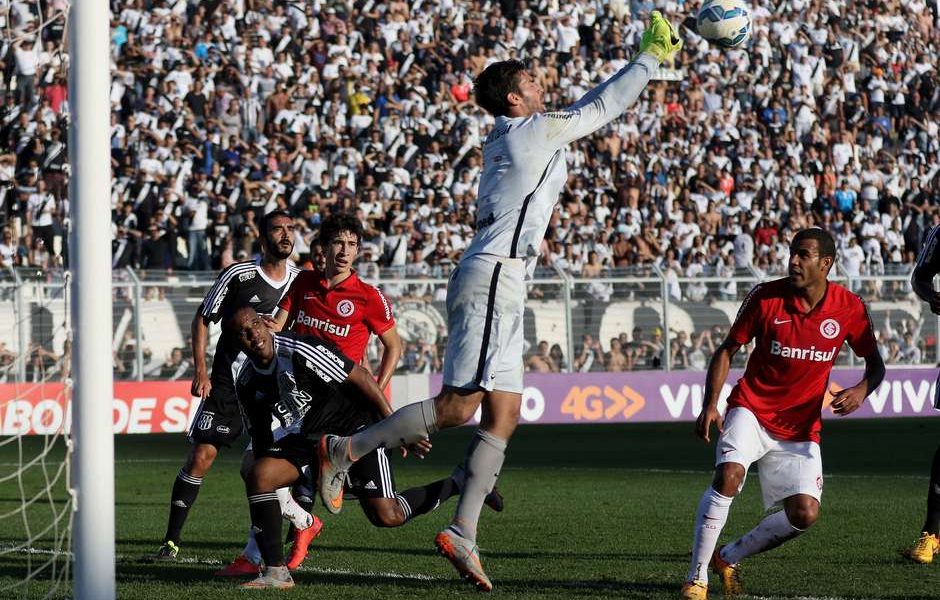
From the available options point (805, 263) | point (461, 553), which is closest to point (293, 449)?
point (461, 553)

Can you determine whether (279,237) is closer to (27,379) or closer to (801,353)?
(801,353)

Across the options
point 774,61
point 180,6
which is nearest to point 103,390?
point 180,6

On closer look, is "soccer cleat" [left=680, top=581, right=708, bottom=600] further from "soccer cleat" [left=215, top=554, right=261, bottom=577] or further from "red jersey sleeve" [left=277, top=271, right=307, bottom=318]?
"red jersey sleeve" [left=277, top=271, right=307, bottom=318]

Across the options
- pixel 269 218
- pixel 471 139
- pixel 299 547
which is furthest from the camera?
pixel 471 139

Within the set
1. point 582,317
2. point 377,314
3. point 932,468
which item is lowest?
point 582,317

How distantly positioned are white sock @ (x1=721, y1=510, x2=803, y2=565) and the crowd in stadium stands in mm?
12010

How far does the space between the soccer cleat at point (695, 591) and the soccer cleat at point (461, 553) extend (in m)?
0.85

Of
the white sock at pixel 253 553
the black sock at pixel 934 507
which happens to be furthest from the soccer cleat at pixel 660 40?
the black sock at pixel 934 507

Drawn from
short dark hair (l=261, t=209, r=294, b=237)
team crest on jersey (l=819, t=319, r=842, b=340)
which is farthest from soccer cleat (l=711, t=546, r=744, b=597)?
short dark hair (l=261, t=209, r=294, b=237)

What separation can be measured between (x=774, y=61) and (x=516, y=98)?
82.8ft

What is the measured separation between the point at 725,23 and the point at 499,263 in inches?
137

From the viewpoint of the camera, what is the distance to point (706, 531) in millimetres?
6516

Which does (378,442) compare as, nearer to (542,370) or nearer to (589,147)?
(542,370)

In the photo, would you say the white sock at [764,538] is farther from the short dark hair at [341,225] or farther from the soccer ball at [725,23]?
the soccer ball at [725,23]
